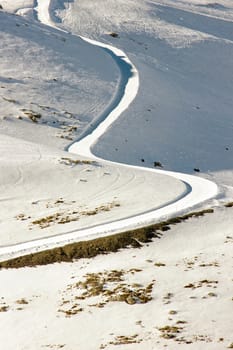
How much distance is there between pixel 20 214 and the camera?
3275 cm

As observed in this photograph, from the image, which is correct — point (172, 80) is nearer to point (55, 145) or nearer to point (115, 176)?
point (55, 145)

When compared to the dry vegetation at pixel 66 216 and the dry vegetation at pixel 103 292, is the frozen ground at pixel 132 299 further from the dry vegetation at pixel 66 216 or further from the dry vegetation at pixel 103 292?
the dry vegetation at pixel 66 216

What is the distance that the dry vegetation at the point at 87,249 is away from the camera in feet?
83.5

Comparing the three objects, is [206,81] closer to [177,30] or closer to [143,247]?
[177,30]

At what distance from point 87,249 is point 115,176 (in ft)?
41.8

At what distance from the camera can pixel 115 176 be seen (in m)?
38.0

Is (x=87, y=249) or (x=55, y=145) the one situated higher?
(x=87, y=249)

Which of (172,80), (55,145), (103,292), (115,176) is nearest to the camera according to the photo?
(103,292)

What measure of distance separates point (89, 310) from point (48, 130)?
33517 millimetres

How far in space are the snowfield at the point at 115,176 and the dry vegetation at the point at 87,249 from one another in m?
0.52

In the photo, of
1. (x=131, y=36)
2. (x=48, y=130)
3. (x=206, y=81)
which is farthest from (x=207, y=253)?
(x=131, y=36)

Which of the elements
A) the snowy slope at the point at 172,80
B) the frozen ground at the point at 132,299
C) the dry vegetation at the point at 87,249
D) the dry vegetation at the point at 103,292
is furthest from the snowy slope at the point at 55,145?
the snowy slope at the point at 172,80

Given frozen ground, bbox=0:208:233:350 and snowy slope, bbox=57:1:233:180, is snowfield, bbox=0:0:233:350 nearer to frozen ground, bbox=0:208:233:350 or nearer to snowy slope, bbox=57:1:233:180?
frozen ground, bbox=0:208:233:350

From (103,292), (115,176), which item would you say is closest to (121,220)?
(103,292)
